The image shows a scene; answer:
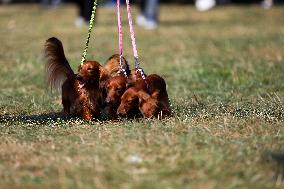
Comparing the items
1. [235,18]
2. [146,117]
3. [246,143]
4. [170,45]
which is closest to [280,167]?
[246,143]

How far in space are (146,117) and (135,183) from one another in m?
2.09

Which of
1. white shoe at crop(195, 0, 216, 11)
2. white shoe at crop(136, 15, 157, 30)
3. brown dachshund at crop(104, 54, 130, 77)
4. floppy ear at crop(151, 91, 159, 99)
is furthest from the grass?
white shoe at crop(195, 0, 216, 11)

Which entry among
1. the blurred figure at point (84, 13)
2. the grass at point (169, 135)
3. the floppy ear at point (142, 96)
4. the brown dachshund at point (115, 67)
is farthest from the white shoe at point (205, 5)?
the floppy ear at point (142, 96)

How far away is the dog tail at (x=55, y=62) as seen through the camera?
734cm

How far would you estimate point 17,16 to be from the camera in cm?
2778

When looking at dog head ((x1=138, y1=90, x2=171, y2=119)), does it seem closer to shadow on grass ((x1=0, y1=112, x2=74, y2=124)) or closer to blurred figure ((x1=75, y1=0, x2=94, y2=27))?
shadow on grass ((x1=0, y1=112, x2=74, y2=124))

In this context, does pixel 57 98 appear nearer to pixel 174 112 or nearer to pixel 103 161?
pixel 174 112

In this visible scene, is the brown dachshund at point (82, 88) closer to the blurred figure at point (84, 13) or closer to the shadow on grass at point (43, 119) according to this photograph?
the shadow on grass at point (43, 119)

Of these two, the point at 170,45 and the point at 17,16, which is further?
the point at 17,16

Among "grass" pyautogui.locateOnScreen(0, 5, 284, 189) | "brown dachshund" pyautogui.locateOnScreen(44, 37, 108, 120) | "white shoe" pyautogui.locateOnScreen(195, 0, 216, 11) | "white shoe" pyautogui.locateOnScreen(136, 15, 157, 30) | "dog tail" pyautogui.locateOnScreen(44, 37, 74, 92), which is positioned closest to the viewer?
"grass" pyautogui.locateOnScreen(0, 5, 284, 189)

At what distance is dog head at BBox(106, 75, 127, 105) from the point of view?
652cm

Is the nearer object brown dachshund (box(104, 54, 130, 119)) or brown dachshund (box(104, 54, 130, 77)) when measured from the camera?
brown dachshund (box(104, 54, 130, 119))

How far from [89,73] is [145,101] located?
57 centimetres

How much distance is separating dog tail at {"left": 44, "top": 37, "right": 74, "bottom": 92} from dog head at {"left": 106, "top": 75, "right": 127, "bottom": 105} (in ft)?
2.89
